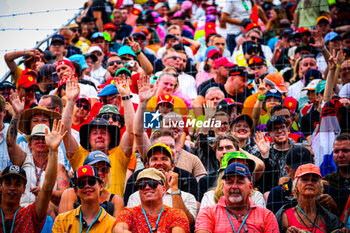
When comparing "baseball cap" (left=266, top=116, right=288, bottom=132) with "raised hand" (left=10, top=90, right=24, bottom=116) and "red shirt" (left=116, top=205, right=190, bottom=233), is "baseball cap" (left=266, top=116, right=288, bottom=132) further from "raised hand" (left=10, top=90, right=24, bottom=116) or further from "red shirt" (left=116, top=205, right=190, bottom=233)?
"raised hand" (left=10, top=90, right=24, bottom=116)

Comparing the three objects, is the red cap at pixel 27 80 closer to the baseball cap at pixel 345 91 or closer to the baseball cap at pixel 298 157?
the baseball cap at pixel 298 157

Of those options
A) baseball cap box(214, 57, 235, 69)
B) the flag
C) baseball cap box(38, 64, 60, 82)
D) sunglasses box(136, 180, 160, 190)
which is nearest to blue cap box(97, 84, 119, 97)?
baseball cap box(38, 64, 60, 82)

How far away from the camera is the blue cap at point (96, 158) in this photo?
682cm

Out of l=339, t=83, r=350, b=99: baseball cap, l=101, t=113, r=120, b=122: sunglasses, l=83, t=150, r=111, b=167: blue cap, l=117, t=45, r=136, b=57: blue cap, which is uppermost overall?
l=117, t=45, r=136, b=57: blue cap

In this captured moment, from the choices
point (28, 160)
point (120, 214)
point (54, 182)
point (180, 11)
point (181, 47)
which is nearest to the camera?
point (120, 214)

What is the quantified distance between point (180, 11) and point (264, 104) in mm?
7175

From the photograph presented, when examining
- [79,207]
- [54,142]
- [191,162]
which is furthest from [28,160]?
[191,162]

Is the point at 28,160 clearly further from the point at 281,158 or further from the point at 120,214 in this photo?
the point at 281,158

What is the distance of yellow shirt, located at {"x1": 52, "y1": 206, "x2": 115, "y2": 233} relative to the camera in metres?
6.40

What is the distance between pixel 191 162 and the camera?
7.69 m

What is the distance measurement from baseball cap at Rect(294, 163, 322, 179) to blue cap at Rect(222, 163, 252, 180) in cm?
55

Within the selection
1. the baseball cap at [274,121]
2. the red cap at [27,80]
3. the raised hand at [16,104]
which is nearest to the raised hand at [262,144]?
the baseball cap at [274,121]

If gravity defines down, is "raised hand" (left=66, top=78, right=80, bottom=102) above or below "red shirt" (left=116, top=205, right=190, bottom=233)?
above

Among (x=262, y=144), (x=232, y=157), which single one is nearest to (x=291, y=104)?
(x=262, y=144)
